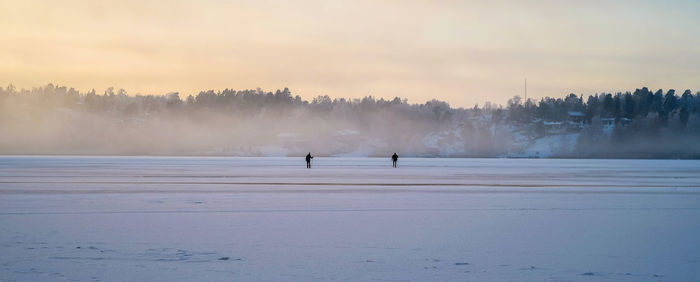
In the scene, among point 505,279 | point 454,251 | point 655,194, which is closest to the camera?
point 505,279

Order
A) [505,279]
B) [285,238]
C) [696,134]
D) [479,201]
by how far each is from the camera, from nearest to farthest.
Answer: [505,279], [285,238], [479,201], [696,134]

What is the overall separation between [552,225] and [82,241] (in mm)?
8685

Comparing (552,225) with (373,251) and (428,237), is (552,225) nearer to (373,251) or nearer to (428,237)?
(428,237)

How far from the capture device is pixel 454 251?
9.34m

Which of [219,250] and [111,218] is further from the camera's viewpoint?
[111,218]

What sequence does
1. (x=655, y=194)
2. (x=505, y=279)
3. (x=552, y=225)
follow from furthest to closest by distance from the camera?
1. (x=655, y=194)
2. (x=552, y=225)
3. (x=505, y=279)

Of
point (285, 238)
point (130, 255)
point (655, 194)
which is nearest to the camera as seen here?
point (130, 255)

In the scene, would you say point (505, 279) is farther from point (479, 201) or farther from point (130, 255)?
point (479, 201)

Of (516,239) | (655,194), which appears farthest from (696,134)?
(516,239)

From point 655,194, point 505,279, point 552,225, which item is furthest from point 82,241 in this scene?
point 655,194

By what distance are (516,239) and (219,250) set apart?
4.97m

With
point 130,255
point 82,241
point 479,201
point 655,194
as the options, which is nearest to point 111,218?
point 82,241

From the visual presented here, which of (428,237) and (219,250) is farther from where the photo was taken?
(428,237)

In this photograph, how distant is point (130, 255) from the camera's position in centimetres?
876
